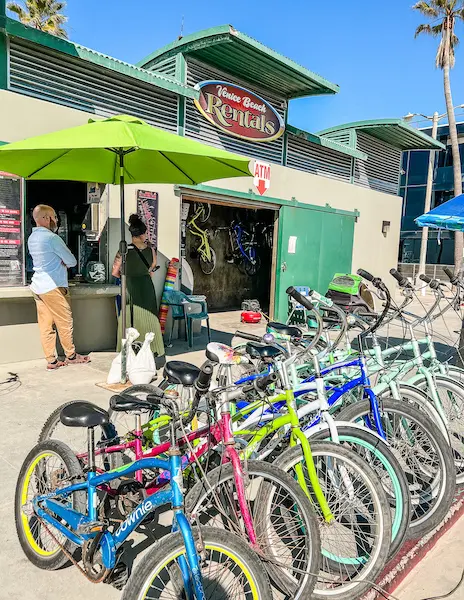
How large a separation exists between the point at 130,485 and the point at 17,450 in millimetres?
1651

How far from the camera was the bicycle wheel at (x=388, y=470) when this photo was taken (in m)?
2.19

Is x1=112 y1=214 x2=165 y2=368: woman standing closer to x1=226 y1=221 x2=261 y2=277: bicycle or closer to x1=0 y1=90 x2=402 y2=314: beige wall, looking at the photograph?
x1=0 y1=90 x2=402 y2=314: beige wall

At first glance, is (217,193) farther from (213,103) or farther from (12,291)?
(12,291)

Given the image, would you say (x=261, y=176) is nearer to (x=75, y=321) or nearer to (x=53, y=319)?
(x=75, y=321)

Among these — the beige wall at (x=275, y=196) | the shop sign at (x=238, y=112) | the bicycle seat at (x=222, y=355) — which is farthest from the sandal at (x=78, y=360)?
the shop sign at (x=238, y=112)

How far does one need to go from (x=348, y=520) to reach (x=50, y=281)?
13.4 feet

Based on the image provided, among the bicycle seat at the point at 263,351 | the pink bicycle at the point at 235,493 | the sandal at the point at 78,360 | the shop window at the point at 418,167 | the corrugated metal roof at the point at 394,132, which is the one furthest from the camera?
the shop window at the point at 418,167

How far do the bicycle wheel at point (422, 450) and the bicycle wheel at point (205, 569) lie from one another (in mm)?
1130

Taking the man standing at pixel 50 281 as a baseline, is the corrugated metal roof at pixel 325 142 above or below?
above

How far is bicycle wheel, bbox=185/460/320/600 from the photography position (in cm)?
185

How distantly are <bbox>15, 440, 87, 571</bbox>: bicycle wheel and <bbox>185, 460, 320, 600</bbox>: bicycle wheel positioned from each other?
1.95ft

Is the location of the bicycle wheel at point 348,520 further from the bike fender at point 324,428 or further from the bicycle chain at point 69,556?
the bicycle chain at point 69,556

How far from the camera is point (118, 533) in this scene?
5.93 ft

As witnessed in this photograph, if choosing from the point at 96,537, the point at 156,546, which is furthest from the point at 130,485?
the point at 156,546
